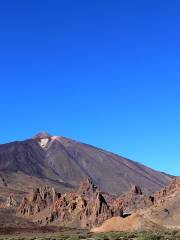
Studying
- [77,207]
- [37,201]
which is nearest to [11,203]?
[37,201]

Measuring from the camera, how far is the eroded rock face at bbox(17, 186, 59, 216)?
15262 centimetres

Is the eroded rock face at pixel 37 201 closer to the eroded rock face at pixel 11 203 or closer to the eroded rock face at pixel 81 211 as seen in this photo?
the eroded rock face at pixel 11 203

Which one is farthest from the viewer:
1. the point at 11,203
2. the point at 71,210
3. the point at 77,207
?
the point at 11,203

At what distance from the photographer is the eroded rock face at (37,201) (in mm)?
152625

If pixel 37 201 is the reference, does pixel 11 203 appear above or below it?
above

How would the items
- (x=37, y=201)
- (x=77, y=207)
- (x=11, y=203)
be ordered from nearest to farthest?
(x=77, y=207)
(x=37, y=201)
(x=11, y=203)

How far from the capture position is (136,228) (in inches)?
2667

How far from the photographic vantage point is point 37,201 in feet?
518

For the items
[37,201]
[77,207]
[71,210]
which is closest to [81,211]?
[77,207]

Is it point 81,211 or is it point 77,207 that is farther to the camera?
point 77,207

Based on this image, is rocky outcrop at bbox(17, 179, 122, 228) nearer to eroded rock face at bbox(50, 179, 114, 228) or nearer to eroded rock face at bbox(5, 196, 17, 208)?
eroded rock face at bbox(50, 179, 114, 228)

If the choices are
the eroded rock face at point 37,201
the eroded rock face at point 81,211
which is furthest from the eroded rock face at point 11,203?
the eroded rock face at point 81,211

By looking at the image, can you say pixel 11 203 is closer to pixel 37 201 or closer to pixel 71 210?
pixel 37 201

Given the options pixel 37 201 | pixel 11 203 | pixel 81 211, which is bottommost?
pixel 81 211
